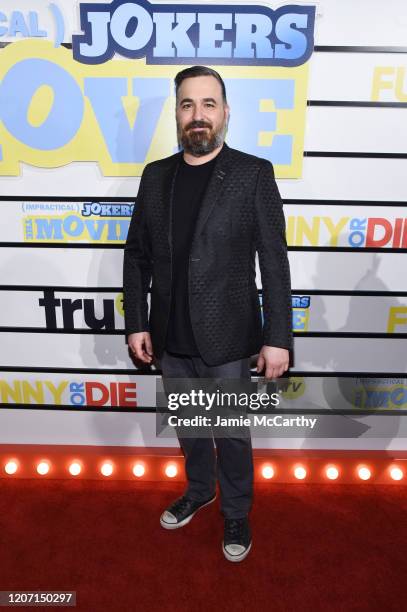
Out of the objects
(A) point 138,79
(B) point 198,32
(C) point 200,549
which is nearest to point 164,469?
(C) point 200,549

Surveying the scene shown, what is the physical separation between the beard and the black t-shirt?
0.06 metres

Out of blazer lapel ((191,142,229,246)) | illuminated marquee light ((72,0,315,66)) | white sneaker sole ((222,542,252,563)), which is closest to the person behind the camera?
blazer lapel ((191,142,229,246))

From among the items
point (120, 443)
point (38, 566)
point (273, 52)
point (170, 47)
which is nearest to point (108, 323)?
point (120, 443)

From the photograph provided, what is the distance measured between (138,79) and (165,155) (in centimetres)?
40

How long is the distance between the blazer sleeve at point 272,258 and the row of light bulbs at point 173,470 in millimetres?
1134

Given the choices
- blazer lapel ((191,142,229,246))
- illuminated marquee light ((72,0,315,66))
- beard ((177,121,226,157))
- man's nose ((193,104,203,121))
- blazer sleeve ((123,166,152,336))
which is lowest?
blazer sleeve ((123,166,152,336))

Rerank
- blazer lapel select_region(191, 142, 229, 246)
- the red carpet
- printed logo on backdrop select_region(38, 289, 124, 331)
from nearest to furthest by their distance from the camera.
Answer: blazer lapel select_region(191, 142, 229, 246) < the red carpet < printed logo on backdrop select_region(38, 289, 124, 331)

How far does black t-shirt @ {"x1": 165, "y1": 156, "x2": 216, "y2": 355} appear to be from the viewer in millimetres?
2098

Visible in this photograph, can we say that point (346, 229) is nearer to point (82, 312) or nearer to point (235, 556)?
point (82, 312)

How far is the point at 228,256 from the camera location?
2096 millimetres

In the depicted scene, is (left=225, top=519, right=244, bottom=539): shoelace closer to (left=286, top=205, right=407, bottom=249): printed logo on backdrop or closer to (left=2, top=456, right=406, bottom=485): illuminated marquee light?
(left=2, top=456, right=406, bottom=485): illuminated marquee light

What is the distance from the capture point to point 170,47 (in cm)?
245

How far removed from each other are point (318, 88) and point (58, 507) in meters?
2.64

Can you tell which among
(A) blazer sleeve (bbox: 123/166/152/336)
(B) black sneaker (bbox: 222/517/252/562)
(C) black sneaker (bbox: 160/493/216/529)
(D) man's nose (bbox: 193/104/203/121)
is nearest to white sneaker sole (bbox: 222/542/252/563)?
(B) black sneaker (bbox: 222/517/252/562)
